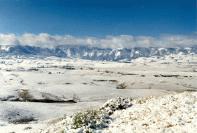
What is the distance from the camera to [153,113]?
30.1 metres

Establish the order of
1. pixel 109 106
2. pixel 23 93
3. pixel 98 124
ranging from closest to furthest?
pixel 98 124, pixel 109 106, pixel 23 93

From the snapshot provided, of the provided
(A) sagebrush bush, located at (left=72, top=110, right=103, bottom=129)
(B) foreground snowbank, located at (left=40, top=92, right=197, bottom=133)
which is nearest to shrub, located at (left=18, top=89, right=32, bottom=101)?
(B) foreground snowbank, located at (left=40, top=92, right=197, bottom=133)

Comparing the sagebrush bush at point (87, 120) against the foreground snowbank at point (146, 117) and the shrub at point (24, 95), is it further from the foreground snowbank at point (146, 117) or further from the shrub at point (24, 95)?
the shrub at point (24, 95)

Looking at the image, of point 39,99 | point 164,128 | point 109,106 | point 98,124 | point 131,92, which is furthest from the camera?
point 131,92

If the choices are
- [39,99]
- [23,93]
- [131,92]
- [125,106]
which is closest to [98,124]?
[125,106]

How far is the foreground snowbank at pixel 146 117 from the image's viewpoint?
27.0m

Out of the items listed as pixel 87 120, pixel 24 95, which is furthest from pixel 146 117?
pixel 24 95

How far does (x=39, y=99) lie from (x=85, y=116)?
76.1 metres

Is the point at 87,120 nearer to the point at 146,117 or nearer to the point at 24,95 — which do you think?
the point at 146,117

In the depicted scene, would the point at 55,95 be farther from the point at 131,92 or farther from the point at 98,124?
the point at 98,124

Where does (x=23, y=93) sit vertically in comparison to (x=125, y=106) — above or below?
below

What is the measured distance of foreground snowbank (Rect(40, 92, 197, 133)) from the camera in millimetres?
27016

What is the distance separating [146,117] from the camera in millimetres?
29438

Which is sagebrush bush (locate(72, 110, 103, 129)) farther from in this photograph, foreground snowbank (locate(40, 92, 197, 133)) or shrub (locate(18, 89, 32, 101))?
shrub (locate(18, 89, 32, 101))
